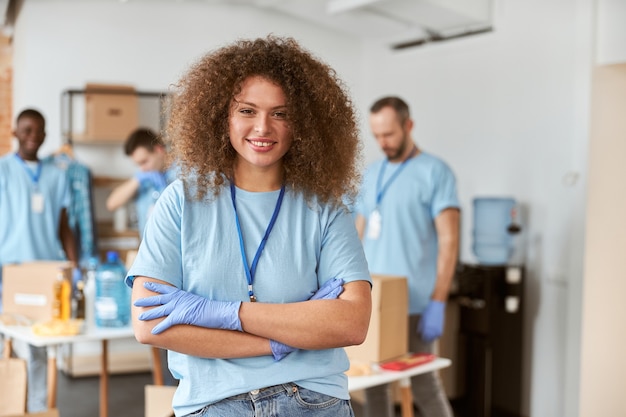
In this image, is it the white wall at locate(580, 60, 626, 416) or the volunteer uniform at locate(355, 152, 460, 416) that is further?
the white wall at locate(580, 60, 626, 416)

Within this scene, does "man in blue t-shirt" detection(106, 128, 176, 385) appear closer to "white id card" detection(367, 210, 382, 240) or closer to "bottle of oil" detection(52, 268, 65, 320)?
"bottle of oil" detection(52, 268, 65, 320)

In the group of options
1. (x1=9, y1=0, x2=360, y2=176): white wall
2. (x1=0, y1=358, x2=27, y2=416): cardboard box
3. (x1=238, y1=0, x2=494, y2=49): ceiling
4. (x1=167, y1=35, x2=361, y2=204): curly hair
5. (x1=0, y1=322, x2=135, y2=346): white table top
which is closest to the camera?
(x1=167, y1=35, x2=361, y2=204): curly hair

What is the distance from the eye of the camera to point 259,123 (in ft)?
4.72

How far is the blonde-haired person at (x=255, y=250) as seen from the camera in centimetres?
137

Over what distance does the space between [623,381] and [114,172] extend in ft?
12.5

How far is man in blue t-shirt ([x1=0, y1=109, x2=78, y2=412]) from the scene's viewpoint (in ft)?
12.2

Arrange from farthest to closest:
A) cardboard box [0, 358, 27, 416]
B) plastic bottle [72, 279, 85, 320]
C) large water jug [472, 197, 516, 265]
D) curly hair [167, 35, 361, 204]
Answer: large water jug [472, 197, 516, 265] → plastic bottle [72, 279, 85, 320] → cardboard box [0, 358, 27, 416] → curly hair [167, 35, 361, 204]

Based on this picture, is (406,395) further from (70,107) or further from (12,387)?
(70,107)

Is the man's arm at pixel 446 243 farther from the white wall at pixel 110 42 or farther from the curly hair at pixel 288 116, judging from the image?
the white wall at pixel 110 42

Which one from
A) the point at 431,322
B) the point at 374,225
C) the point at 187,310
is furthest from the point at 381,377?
the point at 187,310

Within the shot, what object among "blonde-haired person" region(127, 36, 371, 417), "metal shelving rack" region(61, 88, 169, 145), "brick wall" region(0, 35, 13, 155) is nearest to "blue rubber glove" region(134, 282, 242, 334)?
"blonde-haired person" region(127, 36, 371, 417)

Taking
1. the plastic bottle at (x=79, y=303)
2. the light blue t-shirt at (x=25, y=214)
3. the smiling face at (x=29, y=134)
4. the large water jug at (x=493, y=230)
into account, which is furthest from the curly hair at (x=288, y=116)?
the large water jug at (x=493, y=230)

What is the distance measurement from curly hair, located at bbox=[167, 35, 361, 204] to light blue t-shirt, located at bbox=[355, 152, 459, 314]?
157 centimetres

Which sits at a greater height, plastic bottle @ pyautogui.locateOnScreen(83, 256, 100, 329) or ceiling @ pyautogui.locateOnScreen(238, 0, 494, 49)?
ceiling @ pyautogui.locateOnScreen(238, 0, 494, 49)
